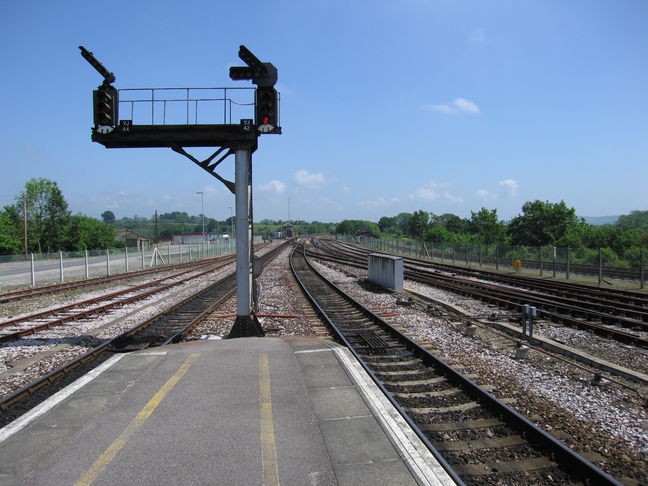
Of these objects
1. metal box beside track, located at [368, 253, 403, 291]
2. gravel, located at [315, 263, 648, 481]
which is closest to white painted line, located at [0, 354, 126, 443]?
gravel, located at [315, 263, 648, 481]

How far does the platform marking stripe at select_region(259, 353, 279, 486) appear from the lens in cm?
376

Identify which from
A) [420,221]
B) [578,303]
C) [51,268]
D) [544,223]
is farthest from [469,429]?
[420,221]

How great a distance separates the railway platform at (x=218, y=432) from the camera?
382 centimetres

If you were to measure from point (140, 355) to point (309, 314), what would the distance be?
588 centimetres

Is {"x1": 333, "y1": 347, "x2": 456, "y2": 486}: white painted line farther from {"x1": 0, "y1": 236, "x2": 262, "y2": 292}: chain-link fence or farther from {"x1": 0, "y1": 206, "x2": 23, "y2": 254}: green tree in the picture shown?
{"x1": 0, "y1": 206, "x2": 23, "y2": 254}: green tree

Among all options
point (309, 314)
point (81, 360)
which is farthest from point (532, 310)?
point (81, 360)

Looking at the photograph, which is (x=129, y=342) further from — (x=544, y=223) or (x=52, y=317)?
(x=544, y=223)

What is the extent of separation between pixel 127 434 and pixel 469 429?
383cm

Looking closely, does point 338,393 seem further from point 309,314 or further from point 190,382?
point 309,314

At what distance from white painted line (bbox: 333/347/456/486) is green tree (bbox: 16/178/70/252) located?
63242mm

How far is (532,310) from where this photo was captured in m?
9.20

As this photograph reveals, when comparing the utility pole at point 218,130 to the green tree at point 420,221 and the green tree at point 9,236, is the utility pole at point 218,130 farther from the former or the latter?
the green tree at point 420,221

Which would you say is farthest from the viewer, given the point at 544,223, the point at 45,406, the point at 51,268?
the point at 544,223

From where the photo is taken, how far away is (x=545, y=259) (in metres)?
30.9
